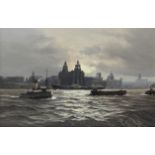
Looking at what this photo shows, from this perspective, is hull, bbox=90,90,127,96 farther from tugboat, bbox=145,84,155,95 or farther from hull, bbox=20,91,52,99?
hull, bbox=20,91,52,99

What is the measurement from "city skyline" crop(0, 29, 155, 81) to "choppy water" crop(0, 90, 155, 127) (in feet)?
0.81

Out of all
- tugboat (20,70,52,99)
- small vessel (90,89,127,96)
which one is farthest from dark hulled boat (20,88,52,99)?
small vessel (90,89,127,96)

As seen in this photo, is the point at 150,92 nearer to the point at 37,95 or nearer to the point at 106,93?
the point at 106,93

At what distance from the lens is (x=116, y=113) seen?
11.3ft

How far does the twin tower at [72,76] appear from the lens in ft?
11.3

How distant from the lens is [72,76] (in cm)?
347

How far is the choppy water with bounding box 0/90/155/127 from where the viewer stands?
3414 mm

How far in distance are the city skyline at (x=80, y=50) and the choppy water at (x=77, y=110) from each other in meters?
0.25

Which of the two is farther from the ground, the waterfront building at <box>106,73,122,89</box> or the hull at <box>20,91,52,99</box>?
the waterfront building at <box>106,73,122,89</box>
